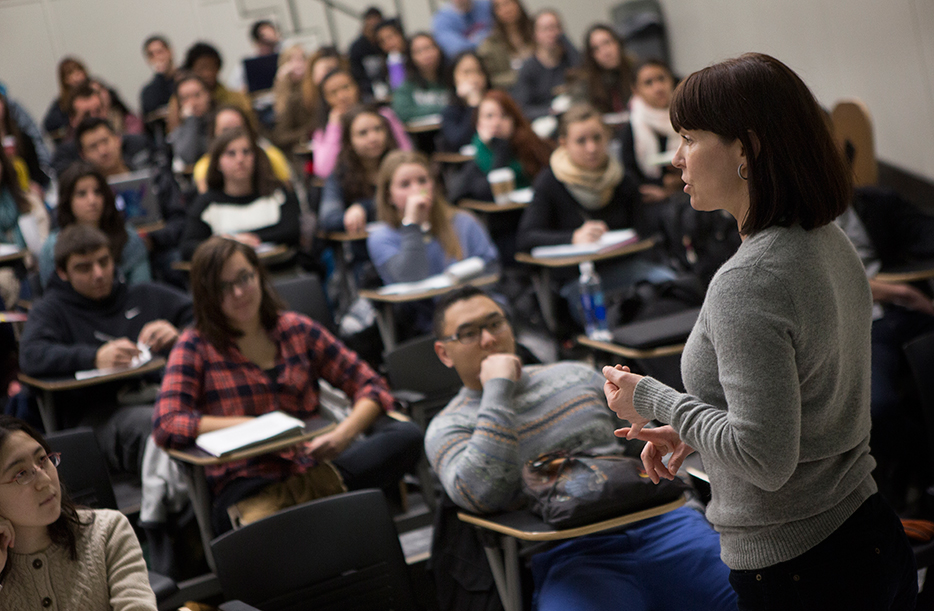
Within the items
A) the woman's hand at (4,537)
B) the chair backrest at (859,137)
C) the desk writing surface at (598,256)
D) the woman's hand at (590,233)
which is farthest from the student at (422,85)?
the woman's hand at (4,537)

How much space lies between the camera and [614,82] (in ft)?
20.7

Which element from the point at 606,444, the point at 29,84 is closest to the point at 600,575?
the point at 606,444

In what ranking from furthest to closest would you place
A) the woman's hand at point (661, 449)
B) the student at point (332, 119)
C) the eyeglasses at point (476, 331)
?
the student at point (332, 119) < the eyeglasses at point (476, 331) < the woman's hand at point (661, 449)

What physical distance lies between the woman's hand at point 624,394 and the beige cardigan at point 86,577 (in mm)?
1116

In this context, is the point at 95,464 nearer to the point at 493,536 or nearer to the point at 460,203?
the point at 493,536

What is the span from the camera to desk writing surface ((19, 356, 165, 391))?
3.01 m

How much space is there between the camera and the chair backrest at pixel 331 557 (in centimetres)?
207

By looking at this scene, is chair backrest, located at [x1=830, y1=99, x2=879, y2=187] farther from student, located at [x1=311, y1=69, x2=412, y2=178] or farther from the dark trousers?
the dark trousers

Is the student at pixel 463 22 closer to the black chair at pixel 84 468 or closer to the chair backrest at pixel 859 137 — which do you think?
the chair backrest at pixel 859 137

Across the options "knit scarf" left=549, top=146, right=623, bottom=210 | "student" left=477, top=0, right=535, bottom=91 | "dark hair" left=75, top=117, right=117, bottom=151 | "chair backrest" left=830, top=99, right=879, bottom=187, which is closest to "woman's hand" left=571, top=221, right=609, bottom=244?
"knit scarf" left=549, top=146, right=623, bottom=210

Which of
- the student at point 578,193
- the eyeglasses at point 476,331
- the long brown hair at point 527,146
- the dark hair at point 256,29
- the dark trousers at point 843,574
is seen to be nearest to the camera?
the dark trousers at point 843,574

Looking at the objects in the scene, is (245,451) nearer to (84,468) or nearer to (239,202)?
(84,468)

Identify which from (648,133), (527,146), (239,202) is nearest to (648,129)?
(648,133)

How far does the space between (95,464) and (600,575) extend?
1456 millimetres
